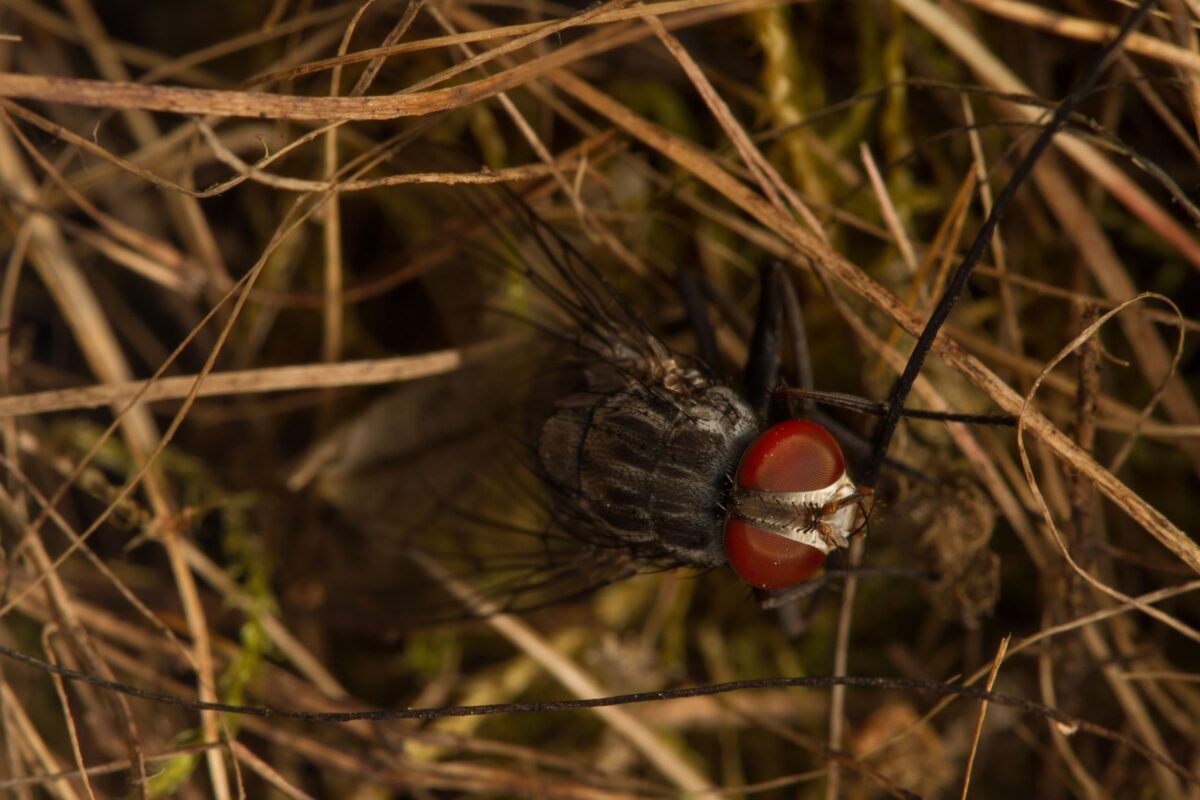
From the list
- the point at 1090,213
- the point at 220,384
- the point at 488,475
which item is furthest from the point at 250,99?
the point at 1090,213

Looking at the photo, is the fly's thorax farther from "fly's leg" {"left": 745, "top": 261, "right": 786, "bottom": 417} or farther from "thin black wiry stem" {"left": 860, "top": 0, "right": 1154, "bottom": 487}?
"thin black wiry stem" {"left": 860, "top": 0, "right": 1154, "bottom": 487}

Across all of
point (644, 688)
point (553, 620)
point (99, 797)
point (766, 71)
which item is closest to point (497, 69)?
point (766, 71)

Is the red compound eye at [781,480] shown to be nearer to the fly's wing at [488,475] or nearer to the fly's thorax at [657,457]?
the fly's thorax at [657,457]

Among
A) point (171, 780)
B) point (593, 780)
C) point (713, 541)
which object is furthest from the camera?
point (593, 780)

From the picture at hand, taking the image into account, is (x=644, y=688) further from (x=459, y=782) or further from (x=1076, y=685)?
(x=1076, y=685)

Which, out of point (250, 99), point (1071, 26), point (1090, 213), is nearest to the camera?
point (250, 99)

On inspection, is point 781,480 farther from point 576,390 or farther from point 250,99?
point 250,99
